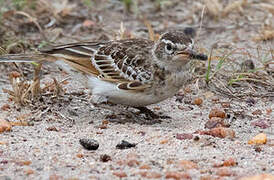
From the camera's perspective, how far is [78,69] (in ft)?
21.6

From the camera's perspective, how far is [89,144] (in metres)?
5.26

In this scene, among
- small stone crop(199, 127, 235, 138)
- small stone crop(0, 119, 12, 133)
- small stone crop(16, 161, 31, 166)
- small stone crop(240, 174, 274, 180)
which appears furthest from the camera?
small stone crop(0, 119, 12, 133)

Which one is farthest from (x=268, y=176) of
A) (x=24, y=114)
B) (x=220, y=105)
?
(x=24, y=114)

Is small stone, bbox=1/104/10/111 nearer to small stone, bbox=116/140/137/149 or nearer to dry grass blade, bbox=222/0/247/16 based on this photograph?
small stone, bbox=116/140/137/149

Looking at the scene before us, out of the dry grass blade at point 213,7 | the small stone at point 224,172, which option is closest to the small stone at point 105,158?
the small stone at point 224,172

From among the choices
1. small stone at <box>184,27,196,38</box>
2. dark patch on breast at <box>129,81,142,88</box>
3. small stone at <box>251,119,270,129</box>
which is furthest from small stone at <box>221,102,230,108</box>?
small stone at <box>184,27,196,38</box>

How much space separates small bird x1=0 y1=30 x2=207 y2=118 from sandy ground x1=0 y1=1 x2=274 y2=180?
1.11 ft

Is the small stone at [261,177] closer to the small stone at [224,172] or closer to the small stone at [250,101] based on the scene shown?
the small stone at [224,172]

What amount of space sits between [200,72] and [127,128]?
2.02 m

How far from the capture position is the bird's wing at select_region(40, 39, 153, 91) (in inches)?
248

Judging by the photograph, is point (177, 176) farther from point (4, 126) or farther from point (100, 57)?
point (100, 57)

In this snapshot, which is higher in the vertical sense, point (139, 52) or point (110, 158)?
point (139, 52)

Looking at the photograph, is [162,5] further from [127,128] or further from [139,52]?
[127,128]

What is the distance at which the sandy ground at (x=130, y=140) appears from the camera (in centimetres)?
474
